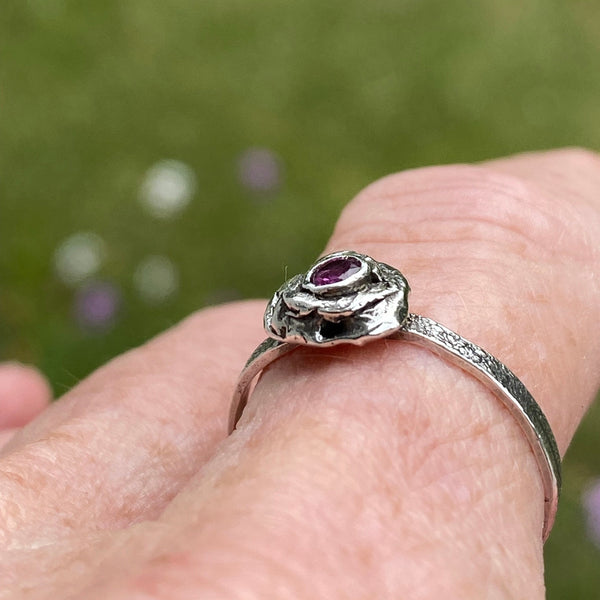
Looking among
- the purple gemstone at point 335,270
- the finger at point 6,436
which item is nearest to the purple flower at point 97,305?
the finger at point 6,436

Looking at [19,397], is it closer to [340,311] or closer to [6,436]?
[6,436]

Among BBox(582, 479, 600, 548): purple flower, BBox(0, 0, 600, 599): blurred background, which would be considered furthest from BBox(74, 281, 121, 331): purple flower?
BBox(582, 479, 600, 548): purple flower

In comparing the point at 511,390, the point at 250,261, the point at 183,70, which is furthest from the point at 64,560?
the point at 183,70

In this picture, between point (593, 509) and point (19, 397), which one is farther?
point (593, 509)

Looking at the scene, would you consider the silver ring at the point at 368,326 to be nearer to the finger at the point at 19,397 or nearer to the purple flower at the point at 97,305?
the finger at the point at 19,397

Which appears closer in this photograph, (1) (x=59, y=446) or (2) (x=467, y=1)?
(1) (x=59, y=446)

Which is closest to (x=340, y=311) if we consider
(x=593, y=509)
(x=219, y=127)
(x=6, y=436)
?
(x=6, y=436)

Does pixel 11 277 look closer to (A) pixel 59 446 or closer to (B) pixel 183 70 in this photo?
(B) pixel 183 70
